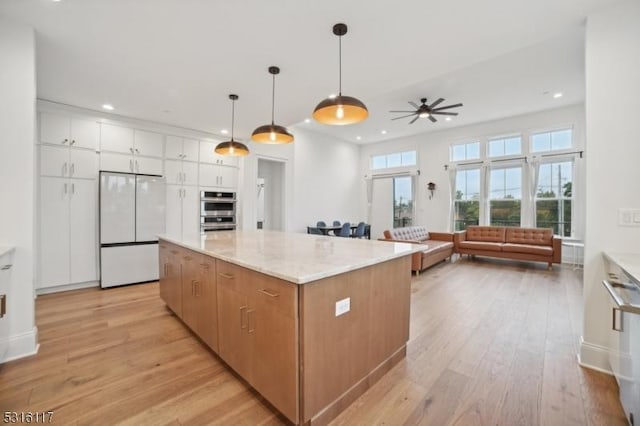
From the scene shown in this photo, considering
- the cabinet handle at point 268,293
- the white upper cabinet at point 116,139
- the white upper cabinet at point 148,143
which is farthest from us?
the white upper cabinet at point 148,143

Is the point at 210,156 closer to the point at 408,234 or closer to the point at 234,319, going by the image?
the point at 234,319

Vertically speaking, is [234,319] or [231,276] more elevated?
[231,276]

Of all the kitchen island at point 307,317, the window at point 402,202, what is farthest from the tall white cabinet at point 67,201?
→ the window at point 402,202

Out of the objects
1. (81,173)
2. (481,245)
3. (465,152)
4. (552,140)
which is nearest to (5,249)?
(81,173)

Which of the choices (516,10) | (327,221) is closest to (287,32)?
(516,10)

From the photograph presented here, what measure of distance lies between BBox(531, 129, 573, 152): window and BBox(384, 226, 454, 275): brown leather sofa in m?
2.89

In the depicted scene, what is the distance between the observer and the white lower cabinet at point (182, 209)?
5.07 m

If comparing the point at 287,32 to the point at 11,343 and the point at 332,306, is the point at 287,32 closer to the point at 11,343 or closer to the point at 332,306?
the point at 332,306

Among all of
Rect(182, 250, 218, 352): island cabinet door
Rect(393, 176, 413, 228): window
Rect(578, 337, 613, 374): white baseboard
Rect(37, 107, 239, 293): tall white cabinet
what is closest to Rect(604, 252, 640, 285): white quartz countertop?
Rect(578, 337, 613, 374): white baseboard

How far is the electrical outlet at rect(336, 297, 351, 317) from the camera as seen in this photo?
5.34 ft

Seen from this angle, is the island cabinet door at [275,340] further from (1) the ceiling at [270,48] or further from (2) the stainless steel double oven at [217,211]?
(2) the stainless steel double oven at [217,211]

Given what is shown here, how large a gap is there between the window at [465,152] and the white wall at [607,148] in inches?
216

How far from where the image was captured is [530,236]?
19.9 feet

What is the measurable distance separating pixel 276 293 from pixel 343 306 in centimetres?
43
